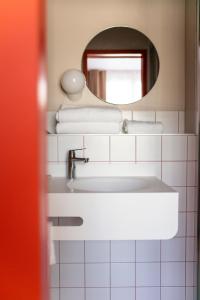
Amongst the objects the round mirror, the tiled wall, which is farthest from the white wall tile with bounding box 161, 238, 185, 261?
the round mirror

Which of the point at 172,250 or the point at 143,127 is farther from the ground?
the point at 143,127

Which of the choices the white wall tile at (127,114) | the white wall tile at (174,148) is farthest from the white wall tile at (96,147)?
the white wall tile at (174,148)

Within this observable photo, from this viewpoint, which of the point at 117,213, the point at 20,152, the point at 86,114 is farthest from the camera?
the point at 86,114

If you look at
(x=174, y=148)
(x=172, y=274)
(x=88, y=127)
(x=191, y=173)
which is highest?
(x=88, y=127)

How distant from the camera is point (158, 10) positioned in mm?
1789

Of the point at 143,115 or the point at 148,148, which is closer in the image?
the point at 148,148

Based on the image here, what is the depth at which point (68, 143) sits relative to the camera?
1.67 m

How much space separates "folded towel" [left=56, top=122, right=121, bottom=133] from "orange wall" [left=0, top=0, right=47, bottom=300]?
1209 millimetres

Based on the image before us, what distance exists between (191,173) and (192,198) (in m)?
0.14

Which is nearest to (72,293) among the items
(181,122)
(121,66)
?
(181,122)

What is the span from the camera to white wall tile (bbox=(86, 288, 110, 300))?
1.76 m

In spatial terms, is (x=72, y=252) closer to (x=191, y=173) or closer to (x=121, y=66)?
(x=191, y=173)

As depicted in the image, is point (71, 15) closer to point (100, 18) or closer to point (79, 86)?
point (100, 18)

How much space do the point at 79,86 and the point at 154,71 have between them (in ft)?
1.50
